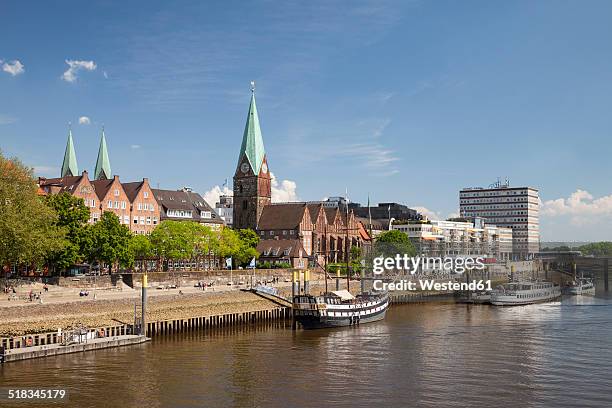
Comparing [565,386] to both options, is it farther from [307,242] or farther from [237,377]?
[307,242]

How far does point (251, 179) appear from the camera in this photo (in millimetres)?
170875

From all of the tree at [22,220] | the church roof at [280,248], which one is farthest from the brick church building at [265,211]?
the tree at [22,220]

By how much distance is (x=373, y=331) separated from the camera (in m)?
79.2

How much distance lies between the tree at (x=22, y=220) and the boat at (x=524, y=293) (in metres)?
74.0

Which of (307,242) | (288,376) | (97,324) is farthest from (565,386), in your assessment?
(307,242)

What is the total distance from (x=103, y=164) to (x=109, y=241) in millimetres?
79526

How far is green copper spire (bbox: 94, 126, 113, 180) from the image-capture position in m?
166

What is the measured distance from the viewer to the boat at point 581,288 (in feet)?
449

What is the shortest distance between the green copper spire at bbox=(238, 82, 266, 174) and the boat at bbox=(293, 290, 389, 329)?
8269cm

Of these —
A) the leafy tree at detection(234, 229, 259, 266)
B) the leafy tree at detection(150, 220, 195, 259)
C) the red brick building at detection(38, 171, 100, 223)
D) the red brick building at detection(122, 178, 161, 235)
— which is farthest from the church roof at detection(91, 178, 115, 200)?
the leafy tree at detection(234, 229, 259, 266)

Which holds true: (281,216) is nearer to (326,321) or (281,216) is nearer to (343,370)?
(326,321)

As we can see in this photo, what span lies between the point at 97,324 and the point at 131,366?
17.5m

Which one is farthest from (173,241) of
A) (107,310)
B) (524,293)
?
(524,293)

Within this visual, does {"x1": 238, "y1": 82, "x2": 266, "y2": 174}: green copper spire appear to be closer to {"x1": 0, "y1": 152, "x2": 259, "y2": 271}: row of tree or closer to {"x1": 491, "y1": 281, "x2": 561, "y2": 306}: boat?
{"x1": 0, "y1": 152, "x2": 259, "y2": 271}: row of tree
